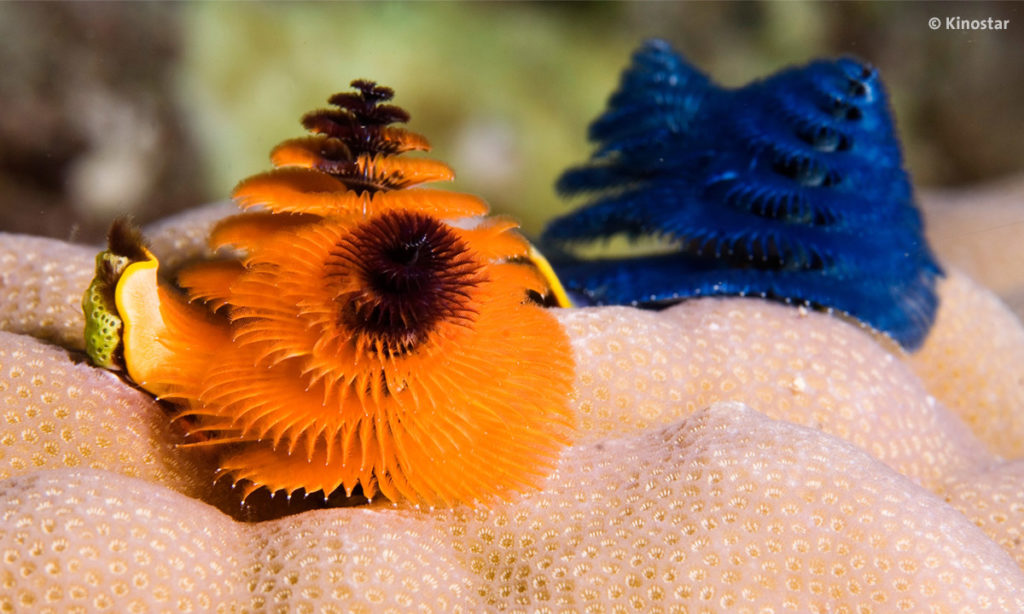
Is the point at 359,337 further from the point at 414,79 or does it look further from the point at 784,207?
the point at 414,79

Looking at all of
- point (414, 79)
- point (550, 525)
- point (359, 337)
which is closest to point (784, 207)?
Answer: point (550, 525)

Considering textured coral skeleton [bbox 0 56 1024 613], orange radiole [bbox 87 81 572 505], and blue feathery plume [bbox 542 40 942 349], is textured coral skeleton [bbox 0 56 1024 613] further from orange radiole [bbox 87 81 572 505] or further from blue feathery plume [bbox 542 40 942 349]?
blue feathery plume [bbox 542 40 942 349]

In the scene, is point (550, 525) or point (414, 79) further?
point (414, 79)

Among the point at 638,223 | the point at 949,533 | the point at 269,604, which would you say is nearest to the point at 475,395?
the point at 269,604

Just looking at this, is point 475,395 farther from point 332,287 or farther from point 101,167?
point 101,167

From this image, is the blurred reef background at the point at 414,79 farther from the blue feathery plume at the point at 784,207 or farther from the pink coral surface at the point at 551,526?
the pink coral surface at the point at 551,526

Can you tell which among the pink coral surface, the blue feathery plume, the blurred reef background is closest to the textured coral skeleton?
the pink coral surface
